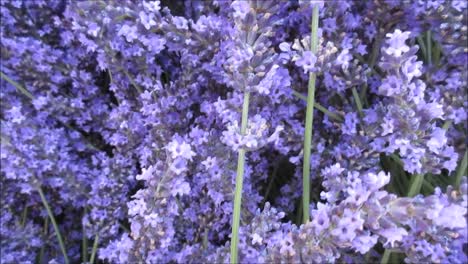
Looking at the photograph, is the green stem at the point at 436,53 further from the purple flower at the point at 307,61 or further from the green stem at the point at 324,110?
the purple flower at the point at 307,61

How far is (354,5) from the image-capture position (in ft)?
3.05

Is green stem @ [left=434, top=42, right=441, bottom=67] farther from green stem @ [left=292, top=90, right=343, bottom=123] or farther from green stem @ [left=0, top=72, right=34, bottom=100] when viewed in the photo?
green stem @ [left=0, top=72, right=34, bottom=100]

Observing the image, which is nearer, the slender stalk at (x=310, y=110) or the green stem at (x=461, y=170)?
the slender stalk at (x=310, y=110)

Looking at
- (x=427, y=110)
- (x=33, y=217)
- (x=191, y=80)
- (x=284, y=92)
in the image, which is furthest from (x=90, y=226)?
(x=427, y=110)

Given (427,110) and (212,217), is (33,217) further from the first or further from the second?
(427,110)

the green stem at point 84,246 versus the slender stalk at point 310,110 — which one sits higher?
the slender stalk at point 310,110

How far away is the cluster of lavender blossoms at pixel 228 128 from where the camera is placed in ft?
2.13

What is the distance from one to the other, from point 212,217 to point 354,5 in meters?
0.44

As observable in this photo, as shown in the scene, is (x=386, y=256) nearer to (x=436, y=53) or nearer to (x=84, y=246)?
(x=436, y=53)

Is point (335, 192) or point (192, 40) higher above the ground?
point (192, 40)

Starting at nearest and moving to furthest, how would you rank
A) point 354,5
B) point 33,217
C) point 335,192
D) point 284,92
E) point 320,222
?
point 320,222, point 335,192, point 284,92, point 354,5, point 33,217

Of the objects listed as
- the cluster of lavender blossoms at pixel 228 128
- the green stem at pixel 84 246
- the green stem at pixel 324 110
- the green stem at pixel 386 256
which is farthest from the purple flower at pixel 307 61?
the green stem at pixel 84 246

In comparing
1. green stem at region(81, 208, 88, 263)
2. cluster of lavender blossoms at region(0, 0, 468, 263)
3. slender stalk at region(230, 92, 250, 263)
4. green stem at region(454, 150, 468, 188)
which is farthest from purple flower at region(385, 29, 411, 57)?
green stem at region(81, 208, 88, 263)

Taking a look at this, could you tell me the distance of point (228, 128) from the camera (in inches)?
25.8
